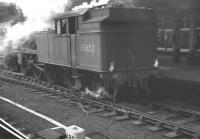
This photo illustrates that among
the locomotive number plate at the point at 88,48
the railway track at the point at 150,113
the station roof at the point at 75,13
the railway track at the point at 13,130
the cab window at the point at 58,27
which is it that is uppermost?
the station roof at the point at 75,13

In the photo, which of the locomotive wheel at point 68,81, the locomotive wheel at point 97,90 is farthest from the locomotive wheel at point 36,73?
the locomotive wheel at point 97,90

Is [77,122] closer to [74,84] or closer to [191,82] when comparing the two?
[74,84]

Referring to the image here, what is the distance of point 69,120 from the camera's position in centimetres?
839

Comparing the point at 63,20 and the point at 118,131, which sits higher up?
the point at 63,20

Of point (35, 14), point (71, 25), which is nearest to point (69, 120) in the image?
point (71, 25)

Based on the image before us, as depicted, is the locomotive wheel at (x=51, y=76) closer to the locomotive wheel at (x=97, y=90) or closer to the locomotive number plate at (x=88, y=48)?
the locomotive wheel at (x=97, y=90)

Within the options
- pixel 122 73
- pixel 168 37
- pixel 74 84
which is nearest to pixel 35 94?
pixel 74 84

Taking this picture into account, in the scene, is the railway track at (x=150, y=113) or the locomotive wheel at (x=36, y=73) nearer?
the railway track at (x=150, y=113)

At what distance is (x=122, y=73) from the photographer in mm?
9938

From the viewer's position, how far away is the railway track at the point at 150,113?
288 inches

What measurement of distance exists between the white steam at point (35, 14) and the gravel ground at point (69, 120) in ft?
14.3

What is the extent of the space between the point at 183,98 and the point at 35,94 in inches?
199

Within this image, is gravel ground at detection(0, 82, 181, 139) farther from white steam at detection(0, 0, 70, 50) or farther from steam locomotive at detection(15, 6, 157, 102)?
white steam at detection(0, 0, 70, 50)

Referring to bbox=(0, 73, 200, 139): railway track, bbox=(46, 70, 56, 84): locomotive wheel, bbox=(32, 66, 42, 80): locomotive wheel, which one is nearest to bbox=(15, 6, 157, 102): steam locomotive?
bbox=(0, 73, 200, 139): railway track
